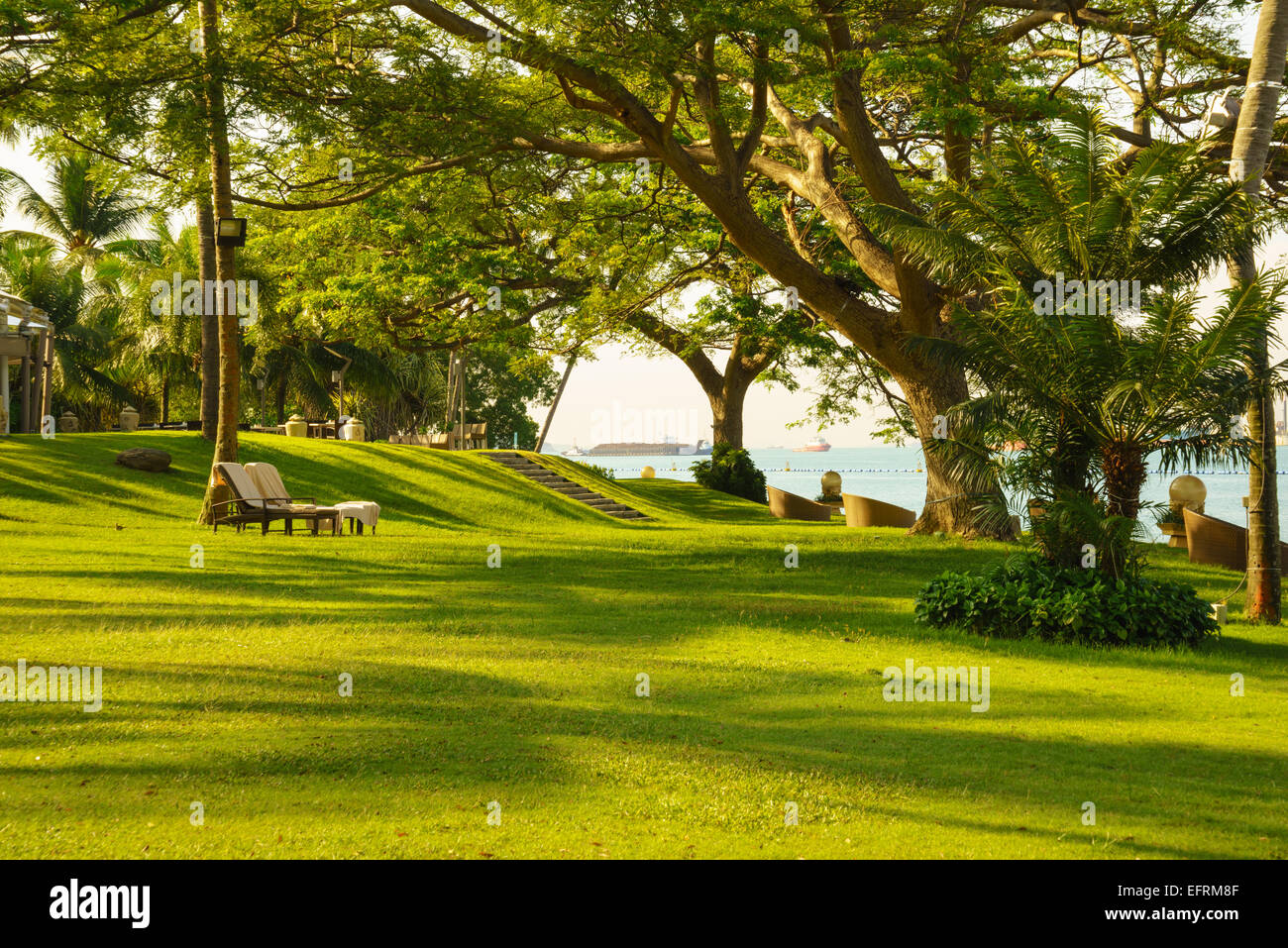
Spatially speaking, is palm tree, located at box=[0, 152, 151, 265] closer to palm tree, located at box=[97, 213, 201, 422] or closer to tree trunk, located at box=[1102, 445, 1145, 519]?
palm tree, located at box=[97, 213, 201, 422]

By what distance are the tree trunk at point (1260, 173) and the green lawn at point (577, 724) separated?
143 centimetres

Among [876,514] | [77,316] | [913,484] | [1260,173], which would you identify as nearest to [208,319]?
[876,514]

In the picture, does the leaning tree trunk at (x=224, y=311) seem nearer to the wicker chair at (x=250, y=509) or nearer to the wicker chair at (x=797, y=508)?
the wicker chair at (x=250, y=509)

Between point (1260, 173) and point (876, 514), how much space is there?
52.8 feet

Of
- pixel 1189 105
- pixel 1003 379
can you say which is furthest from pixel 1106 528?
pixel 1189 105

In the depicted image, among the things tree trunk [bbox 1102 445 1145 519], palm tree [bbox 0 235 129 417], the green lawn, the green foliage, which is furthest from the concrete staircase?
tree trunk [bbox 1102 445 1145 519]

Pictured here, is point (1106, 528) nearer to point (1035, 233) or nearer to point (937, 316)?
point (1035, 233)

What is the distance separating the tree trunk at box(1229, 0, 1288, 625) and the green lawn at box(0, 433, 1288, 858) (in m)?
1.43

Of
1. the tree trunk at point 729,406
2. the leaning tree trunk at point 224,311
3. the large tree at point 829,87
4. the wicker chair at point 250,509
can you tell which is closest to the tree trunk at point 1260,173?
the large tree at point 829,87

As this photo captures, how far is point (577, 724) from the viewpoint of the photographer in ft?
24.6

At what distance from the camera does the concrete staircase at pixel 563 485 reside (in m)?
32.0

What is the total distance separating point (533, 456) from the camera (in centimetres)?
3866

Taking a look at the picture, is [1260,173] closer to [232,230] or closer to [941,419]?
[941,419]

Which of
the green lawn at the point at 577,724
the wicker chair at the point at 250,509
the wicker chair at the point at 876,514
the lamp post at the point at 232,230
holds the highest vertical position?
the lamp post at the point at 232,230
